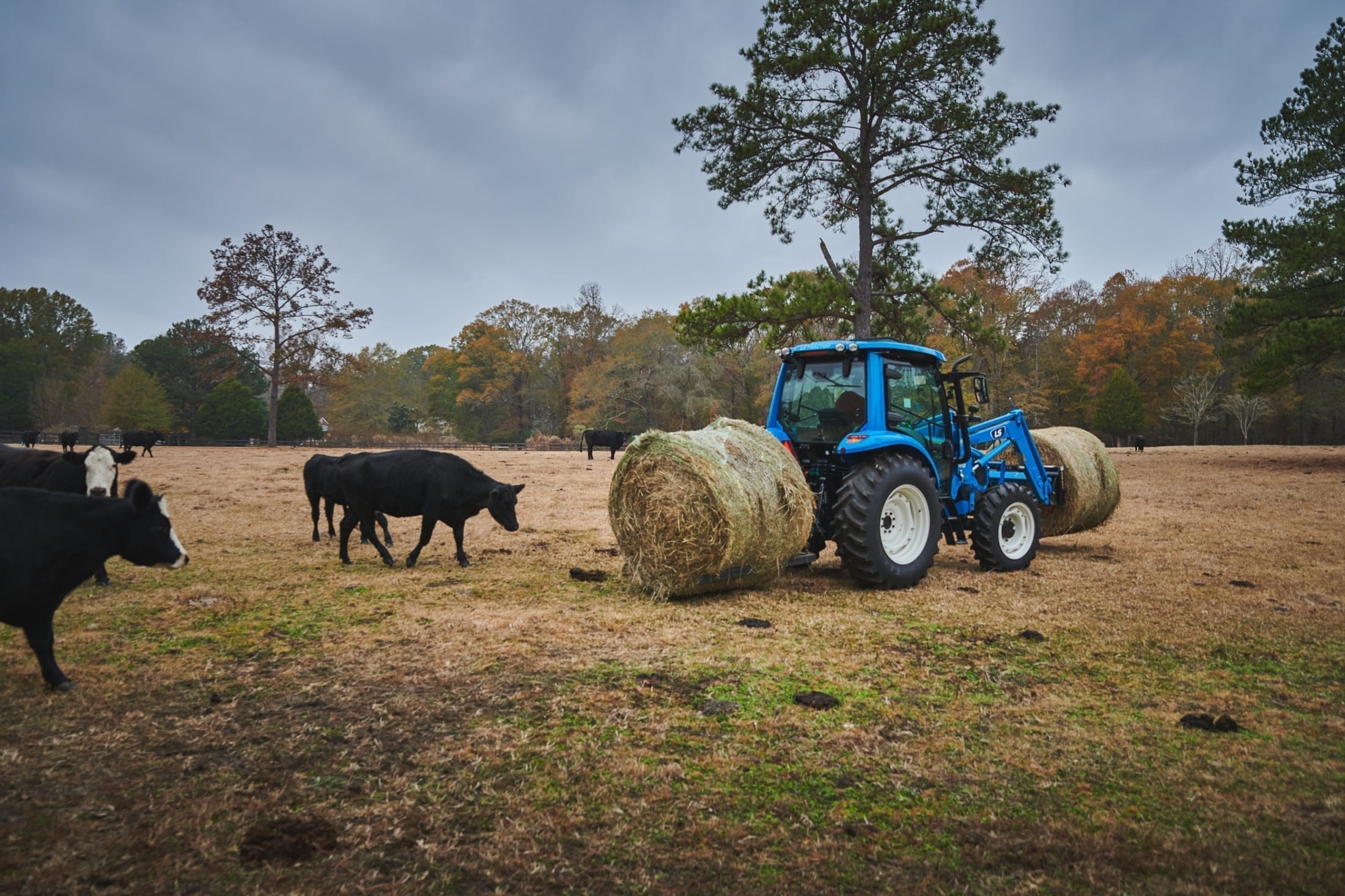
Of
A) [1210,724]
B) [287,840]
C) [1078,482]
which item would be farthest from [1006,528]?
[287,840]

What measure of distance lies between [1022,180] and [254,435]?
53486mm

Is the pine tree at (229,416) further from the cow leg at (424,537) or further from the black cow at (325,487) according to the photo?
the cow leg at (424,537)

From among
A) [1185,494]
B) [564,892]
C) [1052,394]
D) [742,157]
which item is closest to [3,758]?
[564,892]

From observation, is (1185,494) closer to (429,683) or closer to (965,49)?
(965,49)

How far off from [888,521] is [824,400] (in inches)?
55.4

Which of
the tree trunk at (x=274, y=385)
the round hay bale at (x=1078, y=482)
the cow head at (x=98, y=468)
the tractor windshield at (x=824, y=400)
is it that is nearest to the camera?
the tractor windshield at (x=824, y=400)

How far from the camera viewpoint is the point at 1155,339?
1906 inches

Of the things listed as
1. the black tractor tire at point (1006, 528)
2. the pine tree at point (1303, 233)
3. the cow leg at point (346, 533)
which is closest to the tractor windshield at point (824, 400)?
the black tractor tire at point (1006, 528)

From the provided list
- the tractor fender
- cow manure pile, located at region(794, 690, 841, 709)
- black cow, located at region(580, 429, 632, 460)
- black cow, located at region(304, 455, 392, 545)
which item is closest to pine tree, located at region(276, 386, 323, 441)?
black cow, located at region(580, 429, 632, 460)

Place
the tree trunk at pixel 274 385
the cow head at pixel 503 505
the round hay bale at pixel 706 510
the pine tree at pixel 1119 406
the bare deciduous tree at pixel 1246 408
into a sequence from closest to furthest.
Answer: the round hay bale at pixel 706 510 < the cow head at pixel 503 505 < the tree trunk at pixel 274 385 < the bare deciduous tree at pixel 1246 408 < the pine tree at pixel 1119 406

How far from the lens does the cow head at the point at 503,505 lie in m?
8.73

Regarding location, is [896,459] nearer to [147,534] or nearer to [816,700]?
[816,700]

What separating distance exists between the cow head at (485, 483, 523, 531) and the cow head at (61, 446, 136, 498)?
11.9ft

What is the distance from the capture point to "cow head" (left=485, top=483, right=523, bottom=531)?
873 cm
